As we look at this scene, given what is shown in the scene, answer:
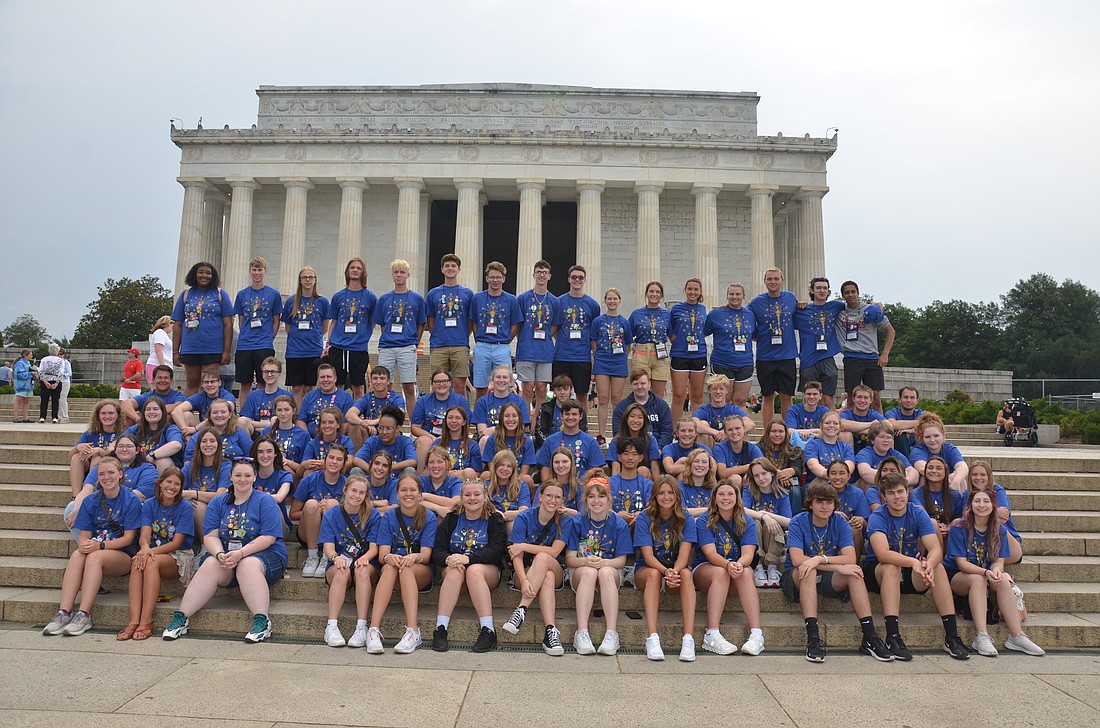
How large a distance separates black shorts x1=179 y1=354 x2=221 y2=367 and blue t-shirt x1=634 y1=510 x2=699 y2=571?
25.6 feet

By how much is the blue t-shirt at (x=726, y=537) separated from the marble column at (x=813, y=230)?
32.7 meters

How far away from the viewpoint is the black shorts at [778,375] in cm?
1220

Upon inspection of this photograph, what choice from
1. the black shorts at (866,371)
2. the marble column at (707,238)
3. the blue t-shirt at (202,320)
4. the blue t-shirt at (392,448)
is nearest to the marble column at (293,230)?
the marble column at (707,238)

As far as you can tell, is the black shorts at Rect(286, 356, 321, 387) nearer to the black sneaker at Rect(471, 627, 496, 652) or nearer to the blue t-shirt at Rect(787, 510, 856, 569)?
the black sneaker at Rect(471, 627, 496, 652)

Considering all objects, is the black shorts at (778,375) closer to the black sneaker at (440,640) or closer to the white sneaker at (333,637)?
the black sneaker at (440,640)

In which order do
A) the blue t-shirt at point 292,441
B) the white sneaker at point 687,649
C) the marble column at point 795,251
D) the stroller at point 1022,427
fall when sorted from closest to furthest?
the white sneaker at point 687,649, the blue t-shirt at point 292,441, the stroller at point 1022,427, the marble column at point 795,251

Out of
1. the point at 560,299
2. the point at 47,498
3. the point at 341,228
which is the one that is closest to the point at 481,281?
the point at 341,228

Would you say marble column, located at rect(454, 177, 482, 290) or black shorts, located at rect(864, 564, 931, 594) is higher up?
marble column, located at rect(454, 177, 482, 290)

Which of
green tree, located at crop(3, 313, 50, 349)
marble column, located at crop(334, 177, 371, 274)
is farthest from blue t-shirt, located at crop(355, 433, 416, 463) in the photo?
green tree, located at crop(3, 313, 50, 349)

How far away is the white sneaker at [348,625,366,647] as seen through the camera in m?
6.90

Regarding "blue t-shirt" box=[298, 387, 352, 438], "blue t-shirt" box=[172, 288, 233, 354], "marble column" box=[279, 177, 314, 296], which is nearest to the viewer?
"blue t-shirt" box=[298, 387, 352, 438]

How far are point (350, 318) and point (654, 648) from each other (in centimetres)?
744

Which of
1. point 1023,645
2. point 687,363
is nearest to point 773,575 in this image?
point 1023,645

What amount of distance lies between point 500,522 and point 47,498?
677cm
